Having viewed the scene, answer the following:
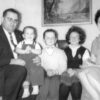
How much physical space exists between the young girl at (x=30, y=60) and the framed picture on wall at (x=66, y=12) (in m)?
0.71

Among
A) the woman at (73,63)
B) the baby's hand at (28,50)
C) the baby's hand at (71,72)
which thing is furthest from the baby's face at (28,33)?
the baby's hand at (71,72)

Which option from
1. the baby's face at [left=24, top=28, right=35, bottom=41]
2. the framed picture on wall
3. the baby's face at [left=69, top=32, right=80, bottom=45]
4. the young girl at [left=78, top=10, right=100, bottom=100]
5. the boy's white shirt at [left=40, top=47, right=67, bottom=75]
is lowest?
the young girl at [left=78, top=10, right=100, bottom=100]

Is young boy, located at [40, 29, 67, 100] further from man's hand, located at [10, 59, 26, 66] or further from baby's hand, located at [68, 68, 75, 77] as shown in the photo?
man's hand, located at [10, 59, 26, 66]

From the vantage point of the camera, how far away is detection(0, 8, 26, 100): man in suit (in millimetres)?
2316

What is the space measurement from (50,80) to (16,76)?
0.38 m

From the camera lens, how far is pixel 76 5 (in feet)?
10.8

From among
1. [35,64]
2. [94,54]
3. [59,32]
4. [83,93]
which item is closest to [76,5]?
[59,32]

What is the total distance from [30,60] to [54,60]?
0.29 metres

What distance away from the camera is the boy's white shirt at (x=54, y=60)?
106 inches

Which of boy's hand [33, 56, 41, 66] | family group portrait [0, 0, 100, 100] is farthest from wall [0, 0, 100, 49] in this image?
boy's hand [33, 56, 41, 66]

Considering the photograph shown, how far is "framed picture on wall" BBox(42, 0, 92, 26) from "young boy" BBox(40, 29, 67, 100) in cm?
60

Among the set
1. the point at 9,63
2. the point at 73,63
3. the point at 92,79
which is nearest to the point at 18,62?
the point at 9,63

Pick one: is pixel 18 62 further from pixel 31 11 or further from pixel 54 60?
pixel 31 11

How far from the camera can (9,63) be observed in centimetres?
251
